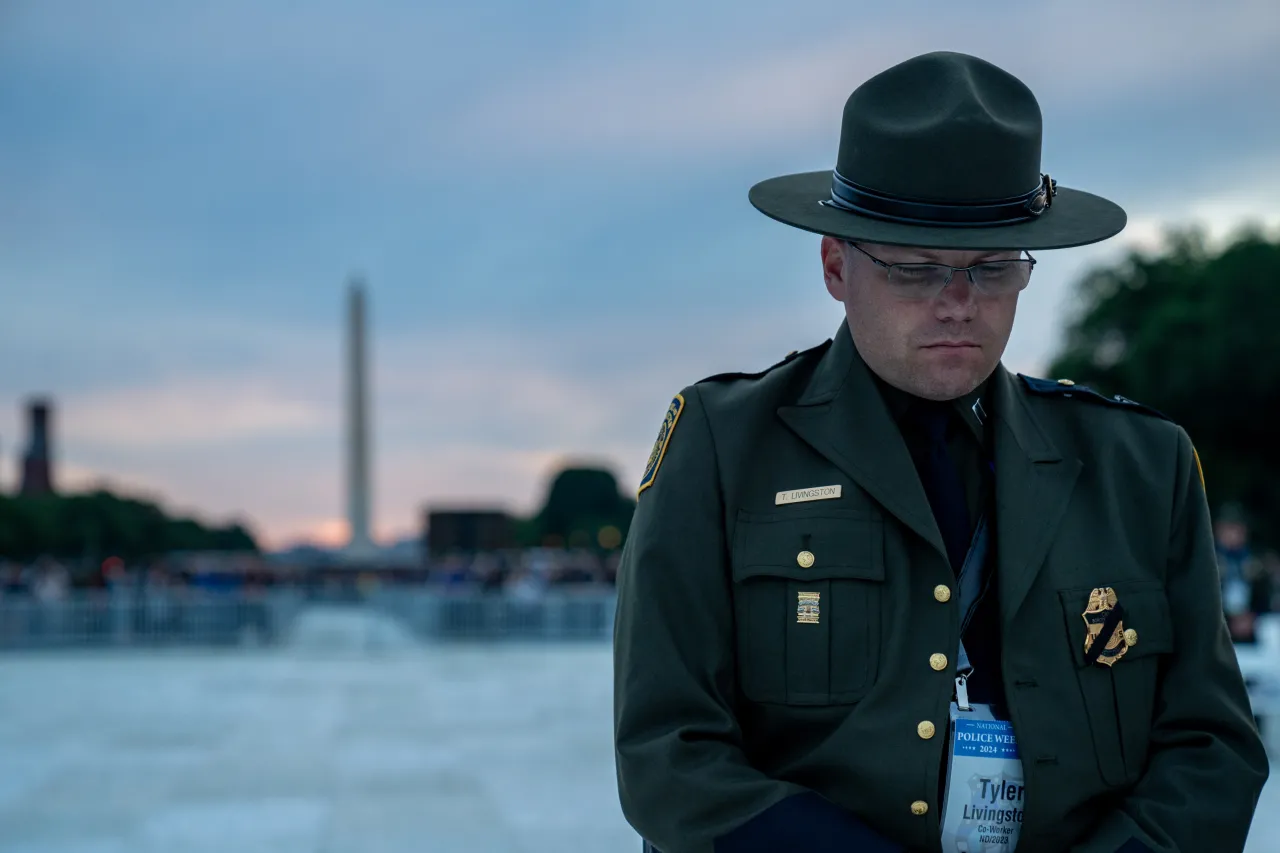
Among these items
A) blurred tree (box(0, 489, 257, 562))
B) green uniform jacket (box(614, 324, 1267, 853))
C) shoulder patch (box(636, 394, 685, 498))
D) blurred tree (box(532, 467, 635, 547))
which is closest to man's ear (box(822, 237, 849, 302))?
green uniform jacket (box(614, 324, 1267, 853))

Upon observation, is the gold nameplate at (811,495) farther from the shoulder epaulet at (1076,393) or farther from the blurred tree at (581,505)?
the blurred tree at (581,505)

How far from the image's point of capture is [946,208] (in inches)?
84.8

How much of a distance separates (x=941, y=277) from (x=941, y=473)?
12.8 inches

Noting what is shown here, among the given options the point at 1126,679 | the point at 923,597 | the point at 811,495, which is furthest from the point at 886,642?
the point at 1126,679

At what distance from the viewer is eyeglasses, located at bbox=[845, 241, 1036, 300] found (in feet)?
7.01

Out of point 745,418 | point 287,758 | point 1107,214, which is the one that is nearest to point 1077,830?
point 745,418

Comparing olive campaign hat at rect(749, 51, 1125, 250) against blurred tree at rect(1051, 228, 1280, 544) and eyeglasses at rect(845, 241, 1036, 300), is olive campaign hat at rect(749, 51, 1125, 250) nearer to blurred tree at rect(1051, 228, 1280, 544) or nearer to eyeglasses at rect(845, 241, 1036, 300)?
eyeglasses at rect(845, 241, 1036, 300)

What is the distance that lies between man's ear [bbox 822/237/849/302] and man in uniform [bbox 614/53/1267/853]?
0.01 meters

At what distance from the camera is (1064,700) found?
7.06 feet

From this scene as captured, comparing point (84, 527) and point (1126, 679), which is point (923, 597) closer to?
point (1126, 679)

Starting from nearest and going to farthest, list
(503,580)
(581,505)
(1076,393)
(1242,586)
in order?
(1076,393), (1242,586), (503,580), (581,505)

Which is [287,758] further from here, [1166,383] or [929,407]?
[1166,383]

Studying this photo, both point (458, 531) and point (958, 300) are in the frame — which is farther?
point (458, 531)

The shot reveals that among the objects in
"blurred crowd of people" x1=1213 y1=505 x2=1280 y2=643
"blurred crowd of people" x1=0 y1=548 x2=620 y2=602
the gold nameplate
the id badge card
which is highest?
the gold nameplate
